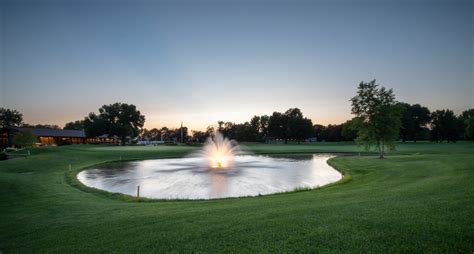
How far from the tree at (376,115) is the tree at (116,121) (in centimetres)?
10544

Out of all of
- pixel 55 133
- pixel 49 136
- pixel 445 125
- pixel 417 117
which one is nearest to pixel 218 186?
pixel 49 136

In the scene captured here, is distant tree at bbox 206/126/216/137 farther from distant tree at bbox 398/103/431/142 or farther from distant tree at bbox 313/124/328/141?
distant tree at bbox 398/103/431/142

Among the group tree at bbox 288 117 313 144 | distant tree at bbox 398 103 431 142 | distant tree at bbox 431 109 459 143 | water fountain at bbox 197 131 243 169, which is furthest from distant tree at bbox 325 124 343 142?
water fountain at bbox 197 131 243 169

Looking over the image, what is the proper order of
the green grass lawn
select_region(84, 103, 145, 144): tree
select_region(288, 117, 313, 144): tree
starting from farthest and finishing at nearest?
select_region(288, 117, 313, 144): tree < select_region(84, 103, 145, 144): tree < the green grass lawn

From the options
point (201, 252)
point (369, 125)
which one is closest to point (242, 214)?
Answer: point (201, 252)

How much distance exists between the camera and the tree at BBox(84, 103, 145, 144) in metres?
118

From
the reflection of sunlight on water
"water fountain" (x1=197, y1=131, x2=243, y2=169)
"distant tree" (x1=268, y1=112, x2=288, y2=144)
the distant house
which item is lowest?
the reflection of sunlight on water

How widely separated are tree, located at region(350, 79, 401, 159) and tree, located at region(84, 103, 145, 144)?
105 meters

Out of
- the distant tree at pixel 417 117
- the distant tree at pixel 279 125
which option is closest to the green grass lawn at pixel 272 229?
the distant tree at pixel 417 117

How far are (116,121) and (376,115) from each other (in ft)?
385

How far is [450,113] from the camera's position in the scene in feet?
371

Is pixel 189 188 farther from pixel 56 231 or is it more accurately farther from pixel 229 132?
pixel 229 132

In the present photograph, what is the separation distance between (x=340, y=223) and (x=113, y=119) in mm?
135079

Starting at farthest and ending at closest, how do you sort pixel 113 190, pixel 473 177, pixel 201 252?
pixel 113 190 < pixel 473 177 < pixel 201 252
